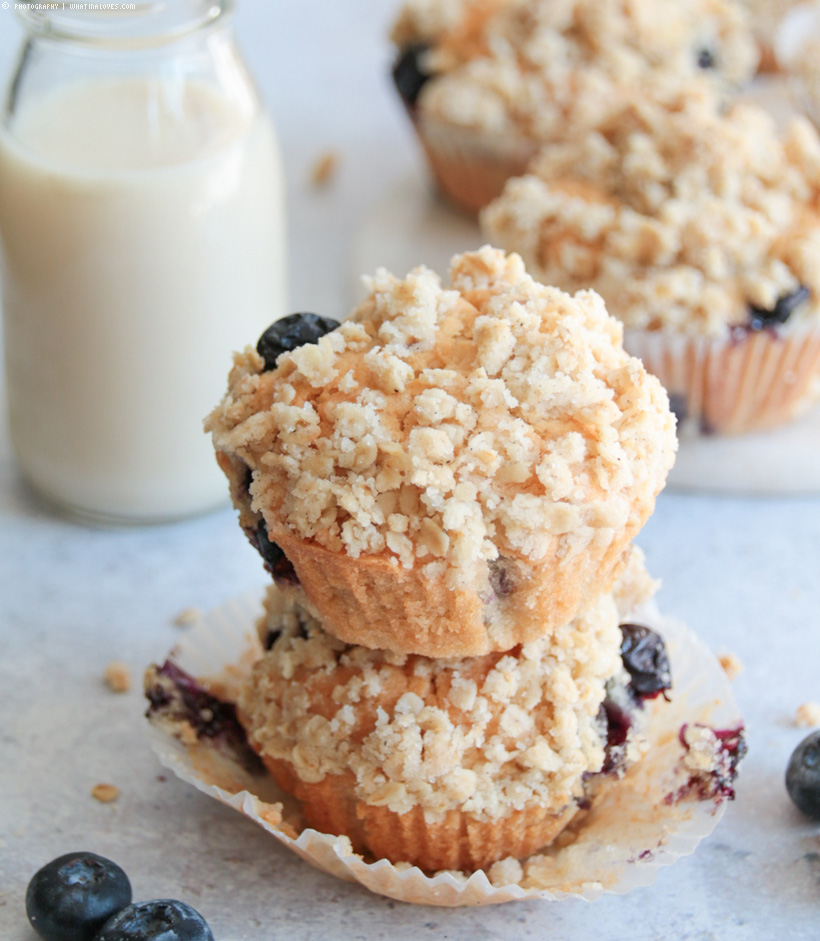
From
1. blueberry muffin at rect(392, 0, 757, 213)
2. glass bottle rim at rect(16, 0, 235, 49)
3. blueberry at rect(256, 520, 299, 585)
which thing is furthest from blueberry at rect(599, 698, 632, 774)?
blueberry muffin at rect(392, 0, 757, 213)

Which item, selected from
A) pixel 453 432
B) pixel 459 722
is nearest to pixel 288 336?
pixel 453 432

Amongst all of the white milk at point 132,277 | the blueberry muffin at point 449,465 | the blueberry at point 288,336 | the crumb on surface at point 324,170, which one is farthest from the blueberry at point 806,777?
the crumb on surface at point 324,170

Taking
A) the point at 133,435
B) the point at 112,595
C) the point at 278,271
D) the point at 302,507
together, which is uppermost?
the point at 302,507

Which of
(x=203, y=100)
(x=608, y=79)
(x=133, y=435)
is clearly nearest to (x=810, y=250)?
(x=608, y=79)

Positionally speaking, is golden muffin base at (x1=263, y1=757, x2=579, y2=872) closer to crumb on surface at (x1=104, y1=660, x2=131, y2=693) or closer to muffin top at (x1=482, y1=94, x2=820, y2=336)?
crumb on surface at (x1=104, y1=660, x2=131, y2=693)

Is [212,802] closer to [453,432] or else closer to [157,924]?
[157,924]

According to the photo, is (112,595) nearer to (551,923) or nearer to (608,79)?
(551,923)

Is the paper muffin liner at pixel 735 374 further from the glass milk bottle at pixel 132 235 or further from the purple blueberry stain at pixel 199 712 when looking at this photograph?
the purple blueberry stain at pixel 199 712
